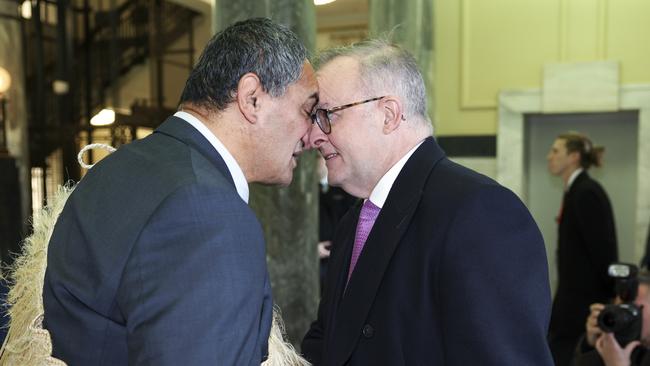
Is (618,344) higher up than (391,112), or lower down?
lower down

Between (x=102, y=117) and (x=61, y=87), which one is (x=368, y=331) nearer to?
(x=102, y=117)

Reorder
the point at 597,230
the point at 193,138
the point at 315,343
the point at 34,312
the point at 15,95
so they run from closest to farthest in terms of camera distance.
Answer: the point at 193,138
the point at 34,312
the point at 315,343
the point at 597,230
the point at 15,95

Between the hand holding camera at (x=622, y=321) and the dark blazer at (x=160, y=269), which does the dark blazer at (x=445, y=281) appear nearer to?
the dark blazer at (x=160, y=269)

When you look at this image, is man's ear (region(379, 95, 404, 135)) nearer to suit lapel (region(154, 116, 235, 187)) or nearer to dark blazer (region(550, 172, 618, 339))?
→ suit lapel (region(154, 116, 235, 187))

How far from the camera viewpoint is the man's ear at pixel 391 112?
1547 millimetres

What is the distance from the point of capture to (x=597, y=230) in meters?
4.28

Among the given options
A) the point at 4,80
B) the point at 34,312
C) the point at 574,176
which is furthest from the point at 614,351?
the point at 4,80

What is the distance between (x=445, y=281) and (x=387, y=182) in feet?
1.26

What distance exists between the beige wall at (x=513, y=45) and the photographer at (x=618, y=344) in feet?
13.1

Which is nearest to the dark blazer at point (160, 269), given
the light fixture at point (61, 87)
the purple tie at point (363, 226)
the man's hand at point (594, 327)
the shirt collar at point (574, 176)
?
the purple tie at point (363, 226)

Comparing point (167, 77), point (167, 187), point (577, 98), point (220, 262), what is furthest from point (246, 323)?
point (167, 77)

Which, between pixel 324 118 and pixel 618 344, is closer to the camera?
pixel 324 118

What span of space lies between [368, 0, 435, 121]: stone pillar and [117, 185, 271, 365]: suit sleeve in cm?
453

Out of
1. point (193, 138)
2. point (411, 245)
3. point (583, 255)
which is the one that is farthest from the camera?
point (583, 255)
